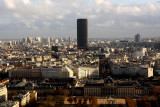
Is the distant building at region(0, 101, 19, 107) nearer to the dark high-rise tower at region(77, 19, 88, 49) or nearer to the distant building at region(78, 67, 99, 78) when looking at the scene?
the distant building at region(78, 67, 99, 78)

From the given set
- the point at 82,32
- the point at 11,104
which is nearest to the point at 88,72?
the point at 11,104

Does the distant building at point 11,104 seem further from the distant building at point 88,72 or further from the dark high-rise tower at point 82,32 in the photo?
the dark high-rise tower at point 82,32

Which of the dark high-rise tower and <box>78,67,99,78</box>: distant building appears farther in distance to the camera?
the dark high-rise tower

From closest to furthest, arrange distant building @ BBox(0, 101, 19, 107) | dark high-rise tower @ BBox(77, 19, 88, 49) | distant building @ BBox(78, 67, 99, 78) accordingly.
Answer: distant building @ BBox(0, 101, 19, 107) → distant building @ BBox(78, 67, 99, 78) → dark high-rise tower @ BBox(77, 19, 88, 49)

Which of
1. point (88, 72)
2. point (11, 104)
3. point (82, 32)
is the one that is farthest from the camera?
point (82, 32)

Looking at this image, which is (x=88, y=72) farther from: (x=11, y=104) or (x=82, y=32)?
(x=82, y=32)

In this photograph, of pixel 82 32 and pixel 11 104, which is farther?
pixel 82 32

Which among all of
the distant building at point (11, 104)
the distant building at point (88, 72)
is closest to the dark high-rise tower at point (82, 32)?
the distant building at point (88, 72)

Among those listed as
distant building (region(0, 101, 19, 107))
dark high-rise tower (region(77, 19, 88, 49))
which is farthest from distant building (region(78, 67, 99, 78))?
dark high-rise tower (region(77, 19, 88, 49))

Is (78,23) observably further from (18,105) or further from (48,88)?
(18,105)

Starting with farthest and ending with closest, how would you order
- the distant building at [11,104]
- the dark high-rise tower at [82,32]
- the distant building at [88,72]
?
the dark high-rise tower at [82,32] < the distant building at [88,72] < the distant building at [11,104]

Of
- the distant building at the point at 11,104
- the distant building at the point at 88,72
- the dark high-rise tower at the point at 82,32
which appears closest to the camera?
the distant building at the point at 11,104
